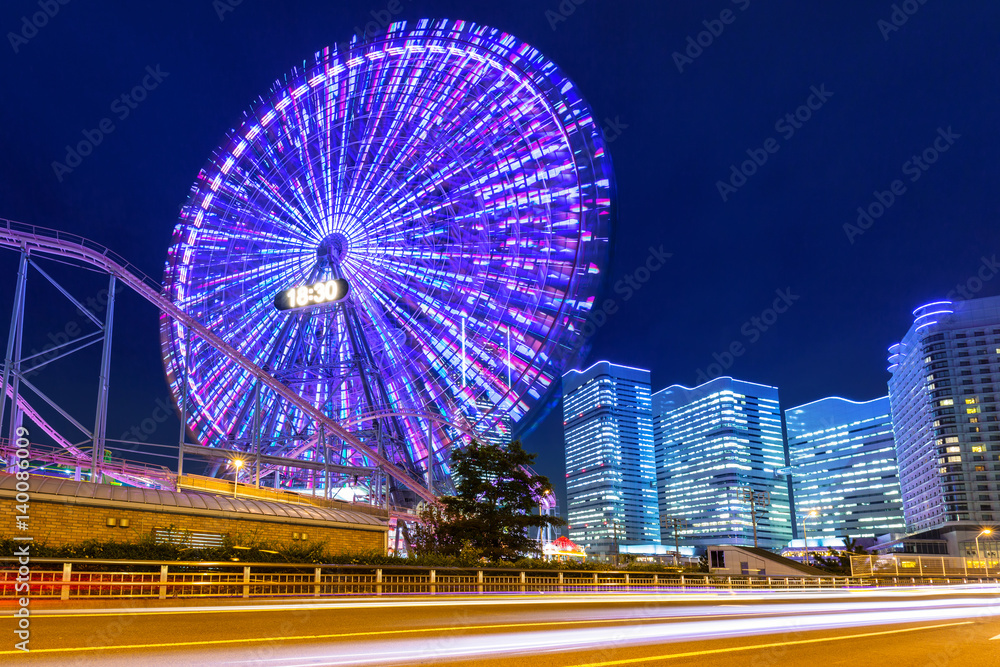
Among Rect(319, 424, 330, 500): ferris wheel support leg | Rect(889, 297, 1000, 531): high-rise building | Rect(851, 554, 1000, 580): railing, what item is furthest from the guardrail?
Rect(889, 297, 1000, 531): high-rise building

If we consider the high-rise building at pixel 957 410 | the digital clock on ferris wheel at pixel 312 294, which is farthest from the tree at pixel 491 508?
the high-rise building at pixel 957 410

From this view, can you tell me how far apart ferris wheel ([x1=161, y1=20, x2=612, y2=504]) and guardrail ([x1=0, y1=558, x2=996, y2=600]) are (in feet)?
49.6

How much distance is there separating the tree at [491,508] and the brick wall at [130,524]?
4892 millimetres

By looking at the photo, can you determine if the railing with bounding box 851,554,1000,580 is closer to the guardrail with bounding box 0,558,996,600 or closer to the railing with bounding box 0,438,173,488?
the guardrail with bounding box 0,558,996,600

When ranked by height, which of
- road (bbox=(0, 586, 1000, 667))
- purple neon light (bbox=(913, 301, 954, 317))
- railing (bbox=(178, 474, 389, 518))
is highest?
purple neon light (bbox=(913, 301, 954, 317))

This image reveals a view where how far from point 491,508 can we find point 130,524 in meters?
13.7

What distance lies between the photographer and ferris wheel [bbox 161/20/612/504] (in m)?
39.4

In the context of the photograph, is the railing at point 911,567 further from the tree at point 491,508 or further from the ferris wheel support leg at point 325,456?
the ferris wheel support leg at point 325,456

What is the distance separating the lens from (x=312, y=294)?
43688 millimetres

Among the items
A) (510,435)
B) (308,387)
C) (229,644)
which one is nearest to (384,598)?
(229,644)

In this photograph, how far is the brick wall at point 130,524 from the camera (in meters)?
19.7

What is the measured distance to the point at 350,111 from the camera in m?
47.0

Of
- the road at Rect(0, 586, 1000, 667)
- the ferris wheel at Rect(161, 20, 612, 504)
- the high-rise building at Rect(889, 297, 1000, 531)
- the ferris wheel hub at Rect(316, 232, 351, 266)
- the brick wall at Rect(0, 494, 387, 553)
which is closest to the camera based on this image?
the road at Rect(0, 586, 1000, 667)

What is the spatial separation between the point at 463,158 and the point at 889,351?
519ft
